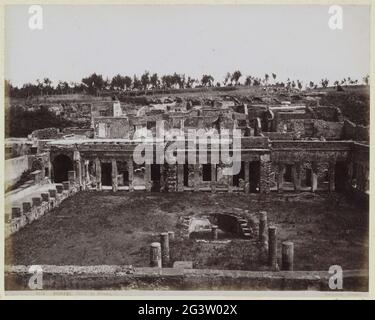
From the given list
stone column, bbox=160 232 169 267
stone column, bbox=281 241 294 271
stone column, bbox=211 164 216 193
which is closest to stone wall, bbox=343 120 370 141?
stone column, bbox=211 164 216 193

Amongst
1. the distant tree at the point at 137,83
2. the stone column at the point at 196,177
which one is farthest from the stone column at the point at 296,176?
the distant tree at the point at 137,83

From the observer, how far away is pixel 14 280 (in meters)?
13.7

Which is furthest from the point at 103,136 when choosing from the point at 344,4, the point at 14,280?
the point at 344,4

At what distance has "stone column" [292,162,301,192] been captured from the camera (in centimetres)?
2498

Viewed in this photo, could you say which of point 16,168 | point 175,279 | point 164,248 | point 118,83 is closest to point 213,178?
point 164,248

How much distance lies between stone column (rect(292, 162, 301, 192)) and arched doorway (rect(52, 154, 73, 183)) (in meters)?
13.4

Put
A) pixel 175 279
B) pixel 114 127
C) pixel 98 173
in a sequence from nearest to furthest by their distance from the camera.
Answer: pixel 175 279 < pixel 98 173 < pixel 114 127

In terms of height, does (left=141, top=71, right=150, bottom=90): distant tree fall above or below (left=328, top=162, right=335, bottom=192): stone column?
above

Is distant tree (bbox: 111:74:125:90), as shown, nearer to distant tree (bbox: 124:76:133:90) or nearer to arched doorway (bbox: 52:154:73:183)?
distant tree (bbox: 124:76:133:90)

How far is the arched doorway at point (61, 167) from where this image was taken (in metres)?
27.2

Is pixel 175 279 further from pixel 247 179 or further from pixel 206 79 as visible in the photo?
pixel 206 79

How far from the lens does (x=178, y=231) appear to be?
1892cm

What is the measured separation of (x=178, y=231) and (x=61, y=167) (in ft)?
38.5

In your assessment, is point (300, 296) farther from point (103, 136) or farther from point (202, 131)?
point (103, 136)
